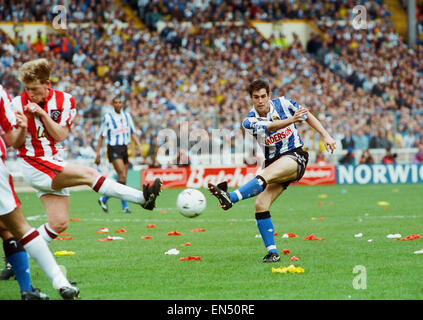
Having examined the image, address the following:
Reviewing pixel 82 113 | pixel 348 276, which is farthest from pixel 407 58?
pixel 348 276

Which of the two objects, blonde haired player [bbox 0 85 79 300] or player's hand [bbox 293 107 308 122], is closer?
blonde haired player [bbox 0 85 79 300]

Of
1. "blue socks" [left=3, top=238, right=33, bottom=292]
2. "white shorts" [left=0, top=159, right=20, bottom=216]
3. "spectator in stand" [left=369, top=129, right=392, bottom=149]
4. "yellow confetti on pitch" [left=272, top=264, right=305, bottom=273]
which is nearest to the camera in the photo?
"white shorts" [left=0, top=159, right=20, bottom=216]

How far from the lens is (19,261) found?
6.16m

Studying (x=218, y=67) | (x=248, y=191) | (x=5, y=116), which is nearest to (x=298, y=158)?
(x=248, y=191)

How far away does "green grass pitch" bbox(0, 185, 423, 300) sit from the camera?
6434mm

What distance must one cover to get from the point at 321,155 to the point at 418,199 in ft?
25.0

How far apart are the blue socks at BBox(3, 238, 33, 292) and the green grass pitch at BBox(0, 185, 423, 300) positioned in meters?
0.28

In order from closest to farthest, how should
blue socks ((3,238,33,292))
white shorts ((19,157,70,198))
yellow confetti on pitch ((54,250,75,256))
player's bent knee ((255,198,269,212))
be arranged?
blue socks ((3,238,33,292)), white shorts ((19,157,70,198)), player's bent knee ((255,198,269,212)), yellow confetti on pitch ((54,250,75,256))

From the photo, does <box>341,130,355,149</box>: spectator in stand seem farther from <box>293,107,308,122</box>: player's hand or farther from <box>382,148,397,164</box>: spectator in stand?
<box>293,107,308,122</box>: player's hand

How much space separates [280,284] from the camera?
22.0 ft

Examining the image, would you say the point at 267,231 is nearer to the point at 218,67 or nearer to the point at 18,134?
the point at 18,134

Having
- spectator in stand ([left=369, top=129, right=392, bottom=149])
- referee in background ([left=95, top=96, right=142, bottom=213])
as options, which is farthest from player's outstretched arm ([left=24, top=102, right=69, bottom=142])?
spectator in stand ([left=369, top=129, right=392, bottom=149])

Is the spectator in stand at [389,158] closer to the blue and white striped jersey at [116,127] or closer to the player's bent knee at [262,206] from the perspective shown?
the blue and white striped jersey at [116,127]

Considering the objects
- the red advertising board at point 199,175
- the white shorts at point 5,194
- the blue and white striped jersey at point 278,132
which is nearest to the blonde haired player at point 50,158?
the white shorts at point 5,194
